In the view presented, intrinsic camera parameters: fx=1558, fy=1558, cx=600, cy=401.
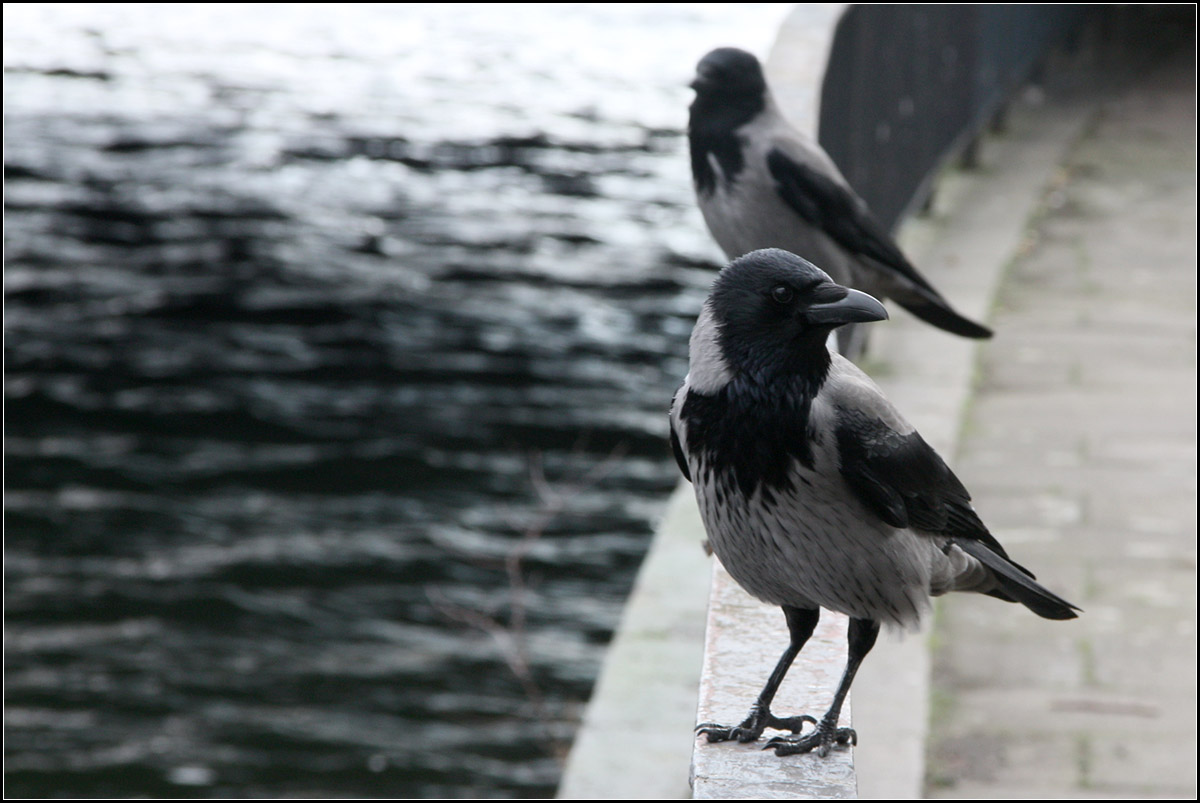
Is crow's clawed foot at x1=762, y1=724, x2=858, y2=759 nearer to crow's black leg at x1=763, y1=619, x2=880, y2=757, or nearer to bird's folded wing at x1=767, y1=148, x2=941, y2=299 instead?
crow's black leg at x1=763, y1=619, x2=880, y2=757

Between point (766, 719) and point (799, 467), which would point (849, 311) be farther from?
point (766, 719)

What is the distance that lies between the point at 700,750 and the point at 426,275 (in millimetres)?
13969

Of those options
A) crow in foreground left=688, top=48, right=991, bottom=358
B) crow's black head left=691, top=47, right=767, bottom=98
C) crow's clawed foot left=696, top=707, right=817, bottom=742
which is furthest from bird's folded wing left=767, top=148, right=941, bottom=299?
crow's clawed foot left=696, top=707, right=817, bottom=742

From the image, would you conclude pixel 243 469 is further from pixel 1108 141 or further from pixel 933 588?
pixel 933 588

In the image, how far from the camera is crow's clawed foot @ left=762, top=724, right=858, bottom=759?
253 cm

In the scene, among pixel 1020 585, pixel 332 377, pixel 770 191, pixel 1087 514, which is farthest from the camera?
pixel 332 377

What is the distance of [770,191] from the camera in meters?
3.92

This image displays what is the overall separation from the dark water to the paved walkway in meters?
1.90

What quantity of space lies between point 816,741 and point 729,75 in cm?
198

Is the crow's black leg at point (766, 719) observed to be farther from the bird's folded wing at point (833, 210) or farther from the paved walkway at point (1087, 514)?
the paved walkway at point (1087, 514)

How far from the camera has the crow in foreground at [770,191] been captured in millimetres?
3928

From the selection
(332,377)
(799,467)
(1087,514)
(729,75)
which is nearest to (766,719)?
(799,467)

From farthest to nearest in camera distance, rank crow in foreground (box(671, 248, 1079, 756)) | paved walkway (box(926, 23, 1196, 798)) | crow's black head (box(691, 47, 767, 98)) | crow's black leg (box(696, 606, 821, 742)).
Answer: paved walkway (box(926, 23, 1196, 798))
crow's black head (box(691, 47, 767, 98))
crow's black leg (box(696, 606, 821, 742))
crow in foreground (box(671, 248, 1079, 756))

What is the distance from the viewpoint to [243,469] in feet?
42.5
